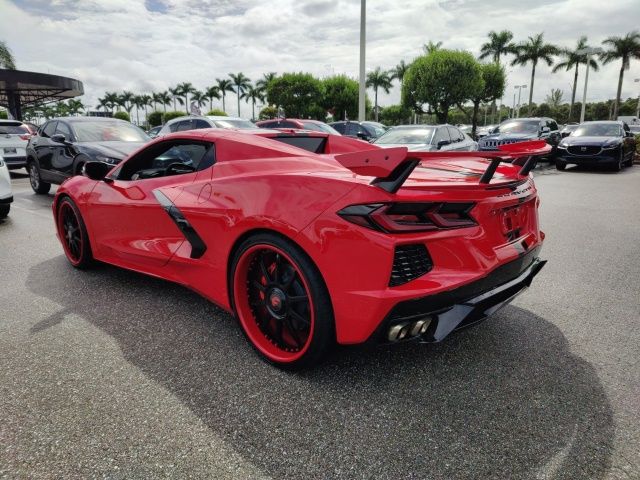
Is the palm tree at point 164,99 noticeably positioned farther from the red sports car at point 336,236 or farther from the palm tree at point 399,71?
the red sports car at point 336,236

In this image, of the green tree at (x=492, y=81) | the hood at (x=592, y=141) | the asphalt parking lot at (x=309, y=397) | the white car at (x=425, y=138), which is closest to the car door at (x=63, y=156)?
the asphalt parking lot at (x=309, y=397)

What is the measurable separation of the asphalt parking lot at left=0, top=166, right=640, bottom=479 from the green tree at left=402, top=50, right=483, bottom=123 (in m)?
31.8

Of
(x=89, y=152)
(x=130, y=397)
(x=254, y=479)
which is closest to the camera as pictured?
(x=254, y=479)

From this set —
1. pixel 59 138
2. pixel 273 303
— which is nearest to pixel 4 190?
pixel 59 138

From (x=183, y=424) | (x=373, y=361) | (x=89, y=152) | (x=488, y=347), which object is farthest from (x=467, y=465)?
(x=89, y=152)

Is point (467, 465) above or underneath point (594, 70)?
underneath

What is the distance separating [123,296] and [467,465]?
9.38 ft

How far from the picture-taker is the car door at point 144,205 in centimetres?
296

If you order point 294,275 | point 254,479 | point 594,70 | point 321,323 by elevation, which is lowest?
point 254,479

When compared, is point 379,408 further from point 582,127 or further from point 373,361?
point 582,127

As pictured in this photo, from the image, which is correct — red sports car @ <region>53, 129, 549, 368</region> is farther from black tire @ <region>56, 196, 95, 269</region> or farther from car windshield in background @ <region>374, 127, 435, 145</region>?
car windshield in background @ <region>374, 127, 435, 145</region>

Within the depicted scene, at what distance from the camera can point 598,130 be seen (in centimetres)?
1386

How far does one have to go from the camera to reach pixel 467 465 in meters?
1.76

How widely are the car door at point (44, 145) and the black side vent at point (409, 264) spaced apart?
27.6 feet
